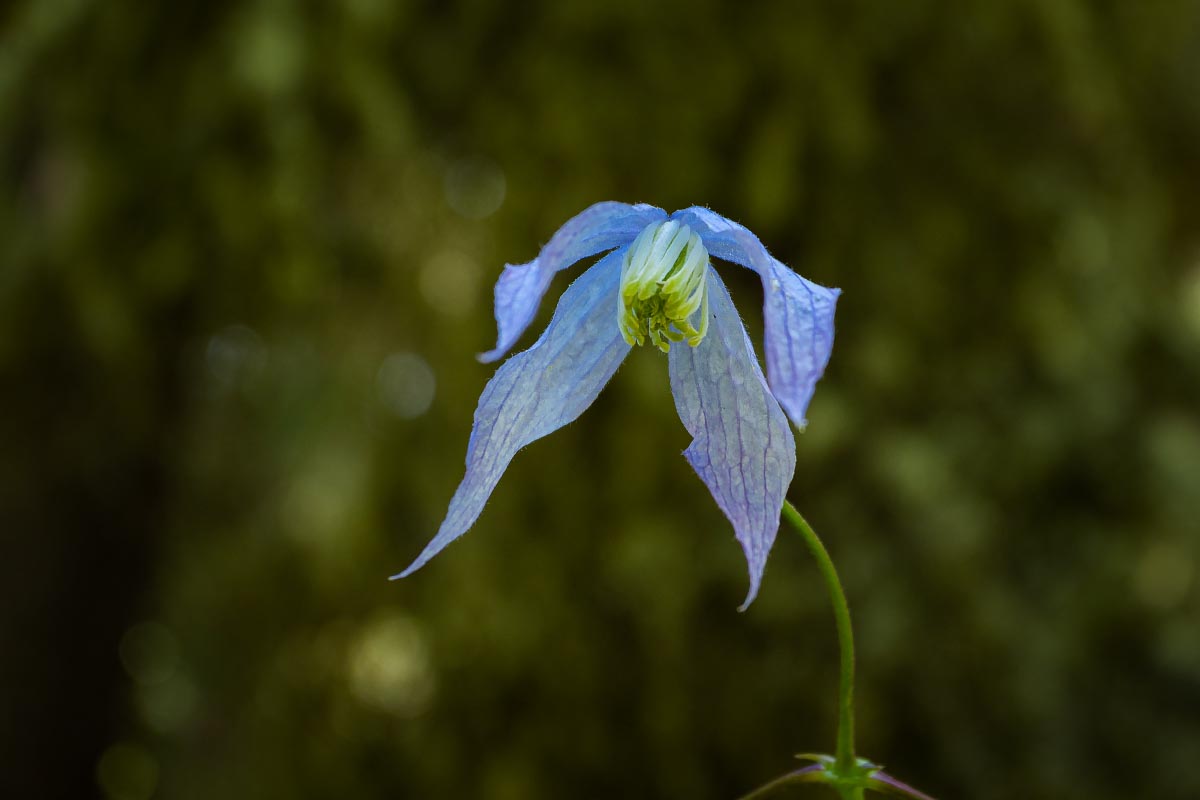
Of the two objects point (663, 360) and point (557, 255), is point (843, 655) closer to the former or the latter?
point (557, 255)

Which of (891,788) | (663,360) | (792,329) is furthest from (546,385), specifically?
(663,360)

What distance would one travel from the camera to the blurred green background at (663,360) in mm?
2521

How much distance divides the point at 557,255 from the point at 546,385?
15 cm

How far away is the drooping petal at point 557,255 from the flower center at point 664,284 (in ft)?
0.06

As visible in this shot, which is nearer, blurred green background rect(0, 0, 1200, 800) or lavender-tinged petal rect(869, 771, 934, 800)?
lavender-tinged petal rect(869, 771, 934, 800)

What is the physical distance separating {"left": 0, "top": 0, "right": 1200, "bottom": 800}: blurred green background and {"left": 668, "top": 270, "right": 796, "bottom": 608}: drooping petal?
1.68 meters

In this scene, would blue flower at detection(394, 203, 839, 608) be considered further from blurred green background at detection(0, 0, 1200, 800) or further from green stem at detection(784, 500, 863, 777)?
blurred green background at detection(0, 0, 1200, 800)

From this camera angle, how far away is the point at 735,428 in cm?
72

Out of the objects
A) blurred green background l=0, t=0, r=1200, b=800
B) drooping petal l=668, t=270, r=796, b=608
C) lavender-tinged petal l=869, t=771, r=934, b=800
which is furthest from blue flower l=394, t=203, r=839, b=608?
blurred green background l=0, t=0, r=1200, b=800

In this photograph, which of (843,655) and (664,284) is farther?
(664,284)

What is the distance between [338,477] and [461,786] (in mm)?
840

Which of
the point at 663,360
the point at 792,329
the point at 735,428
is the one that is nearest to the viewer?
the point at 792,329

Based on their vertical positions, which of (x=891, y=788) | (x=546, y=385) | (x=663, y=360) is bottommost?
(x=891, y=788)

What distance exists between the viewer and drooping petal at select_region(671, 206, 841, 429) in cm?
56
